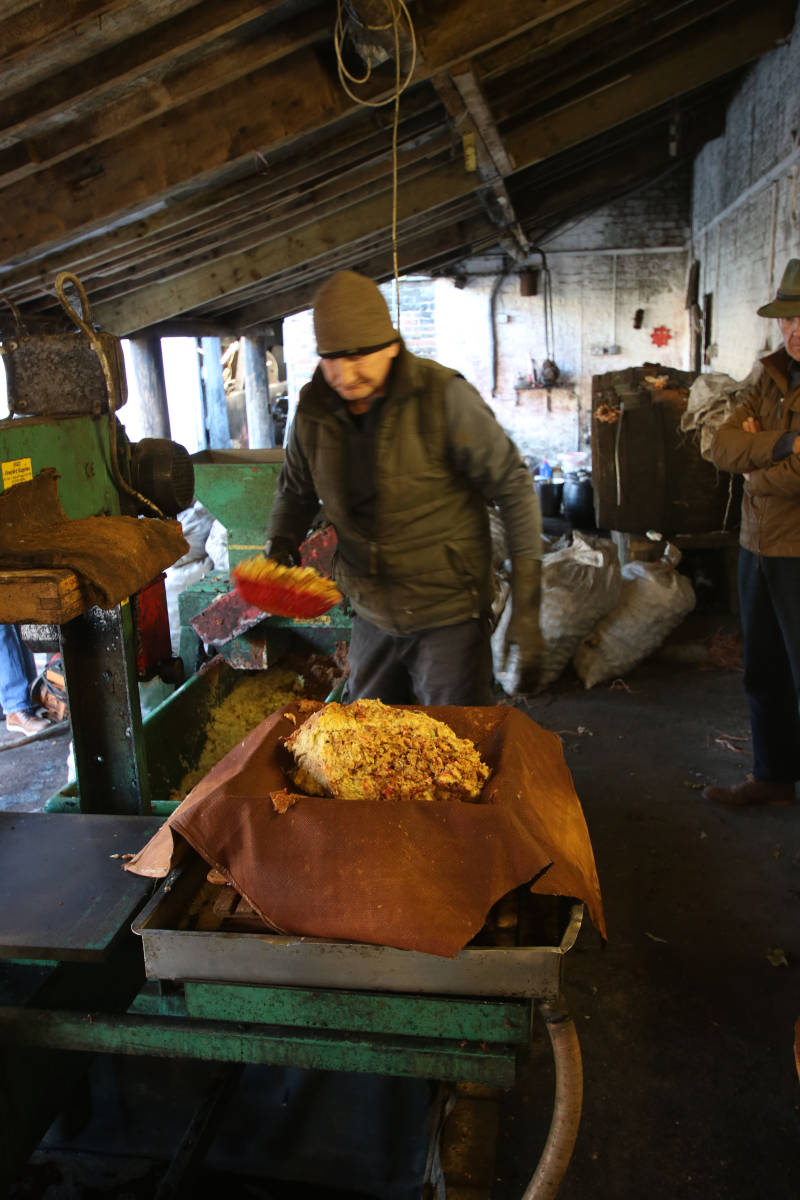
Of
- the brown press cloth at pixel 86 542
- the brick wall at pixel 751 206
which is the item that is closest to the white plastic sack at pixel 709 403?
the brick wall at pixel 751 206

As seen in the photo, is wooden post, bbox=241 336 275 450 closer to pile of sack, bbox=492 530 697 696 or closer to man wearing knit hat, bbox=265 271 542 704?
pile of sack, bbox=492 530 697 696

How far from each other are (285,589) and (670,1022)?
1.74 meters

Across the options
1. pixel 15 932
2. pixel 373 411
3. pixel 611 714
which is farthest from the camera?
pixel 611 714

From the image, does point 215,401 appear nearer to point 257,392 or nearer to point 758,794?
point 257,392

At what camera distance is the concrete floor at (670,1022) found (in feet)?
7.06

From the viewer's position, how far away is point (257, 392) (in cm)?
878

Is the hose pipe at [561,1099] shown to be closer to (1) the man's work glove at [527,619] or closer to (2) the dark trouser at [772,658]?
(1) the man's work glove at [527,619]

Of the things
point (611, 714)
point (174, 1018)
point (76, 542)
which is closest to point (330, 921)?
point (174, 1018)

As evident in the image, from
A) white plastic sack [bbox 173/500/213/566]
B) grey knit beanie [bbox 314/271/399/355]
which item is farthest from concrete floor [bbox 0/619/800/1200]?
white plastic sack [bbox 173/500/213/566]

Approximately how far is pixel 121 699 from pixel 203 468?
2.02 metres

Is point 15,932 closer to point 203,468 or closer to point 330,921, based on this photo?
point 330,921

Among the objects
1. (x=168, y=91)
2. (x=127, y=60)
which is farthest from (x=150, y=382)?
(x=127, y=60)

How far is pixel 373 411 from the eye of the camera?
2477 mm

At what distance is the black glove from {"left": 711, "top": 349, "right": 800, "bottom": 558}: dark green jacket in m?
1.71
